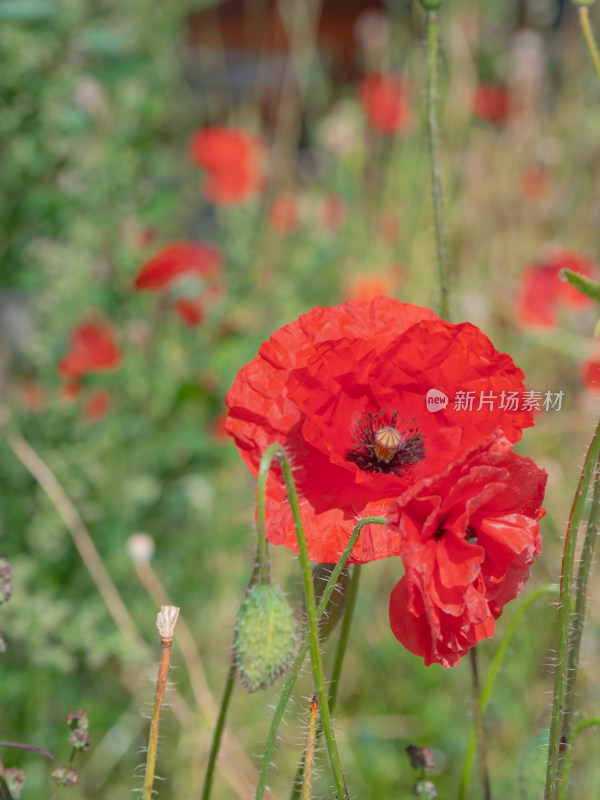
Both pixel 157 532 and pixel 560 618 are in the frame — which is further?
pixel 157 532

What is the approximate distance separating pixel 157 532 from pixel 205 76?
1.66 meters

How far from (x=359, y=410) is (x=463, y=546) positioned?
14 cm

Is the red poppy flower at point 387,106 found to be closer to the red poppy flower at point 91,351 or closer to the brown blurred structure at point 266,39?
the brown blurred structure at point 266,39

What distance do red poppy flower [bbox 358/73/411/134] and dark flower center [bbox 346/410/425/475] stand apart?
6.20 feet

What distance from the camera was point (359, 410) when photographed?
598 mm

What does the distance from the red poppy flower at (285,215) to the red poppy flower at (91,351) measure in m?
0.76

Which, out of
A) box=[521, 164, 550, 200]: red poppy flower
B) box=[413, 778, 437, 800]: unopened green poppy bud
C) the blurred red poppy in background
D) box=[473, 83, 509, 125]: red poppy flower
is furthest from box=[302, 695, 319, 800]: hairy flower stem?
box=[473, 83, 509, 125]: red poppy flower

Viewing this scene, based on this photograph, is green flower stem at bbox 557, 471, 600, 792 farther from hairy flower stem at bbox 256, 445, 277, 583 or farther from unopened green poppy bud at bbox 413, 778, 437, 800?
hairy flower stem at bbox 256, 445, 277, 583

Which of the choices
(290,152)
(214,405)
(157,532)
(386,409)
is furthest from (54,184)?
(290,152)

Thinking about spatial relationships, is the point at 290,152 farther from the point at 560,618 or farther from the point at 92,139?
the point at 560,618

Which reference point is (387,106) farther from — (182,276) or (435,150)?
(435,150)

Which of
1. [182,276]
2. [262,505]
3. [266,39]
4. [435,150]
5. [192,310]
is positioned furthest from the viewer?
[266,39]

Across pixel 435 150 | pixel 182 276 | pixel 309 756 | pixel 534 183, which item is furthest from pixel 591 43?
pixel 534 183

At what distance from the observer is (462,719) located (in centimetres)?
143
